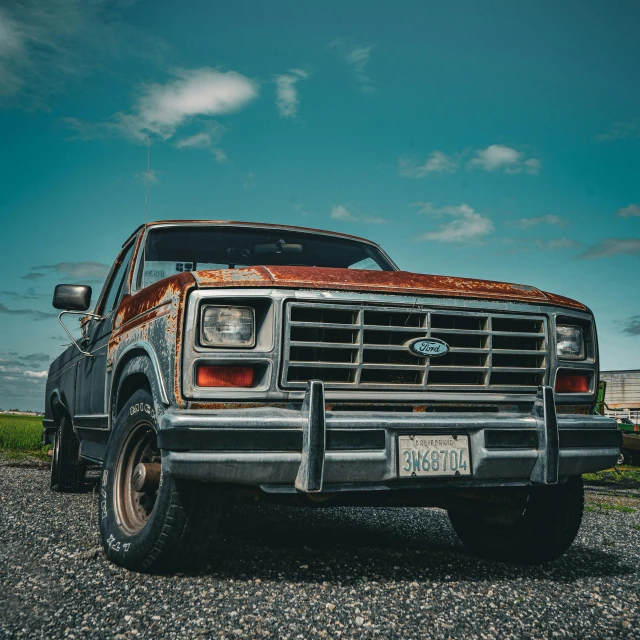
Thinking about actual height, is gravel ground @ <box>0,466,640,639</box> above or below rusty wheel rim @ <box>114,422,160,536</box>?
below

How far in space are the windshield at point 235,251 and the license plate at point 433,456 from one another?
208 centimetres

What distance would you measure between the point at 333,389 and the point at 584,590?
5.42 feet

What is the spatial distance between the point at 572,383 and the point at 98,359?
309cm

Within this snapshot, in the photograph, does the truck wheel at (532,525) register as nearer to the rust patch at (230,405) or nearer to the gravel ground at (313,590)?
the gravel ground at (313,590)

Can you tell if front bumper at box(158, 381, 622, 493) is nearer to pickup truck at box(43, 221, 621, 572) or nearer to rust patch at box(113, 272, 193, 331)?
pickup truck at box(43, 221, 621, 572)

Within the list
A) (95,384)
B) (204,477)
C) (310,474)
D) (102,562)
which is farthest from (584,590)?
(95,384)

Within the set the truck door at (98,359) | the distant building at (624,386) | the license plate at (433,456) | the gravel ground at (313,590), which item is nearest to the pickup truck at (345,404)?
the license plate at (433,456)

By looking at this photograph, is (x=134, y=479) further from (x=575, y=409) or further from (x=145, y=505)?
(x=575, y=409)

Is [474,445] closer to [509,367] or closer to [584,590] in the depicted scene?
[509,367]

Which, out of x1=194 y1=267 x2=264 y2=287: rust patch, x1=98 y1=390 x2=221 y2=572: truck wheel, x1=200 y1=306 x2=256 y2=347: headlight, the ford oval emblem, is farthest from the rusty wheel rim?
the ford oval emblem

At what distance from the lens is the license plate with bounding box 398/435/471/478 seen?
2.87 metres

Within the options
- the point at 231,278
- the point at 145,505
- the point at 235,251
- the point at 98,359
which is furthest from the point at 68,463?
the point at 231,278

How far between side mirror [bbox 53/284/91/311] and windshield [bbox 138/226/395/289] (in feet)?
2.09

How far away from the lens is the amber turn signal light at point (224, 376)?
2.87 metres
